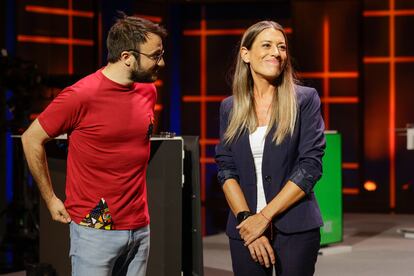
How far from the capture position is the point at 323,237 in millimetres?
6672

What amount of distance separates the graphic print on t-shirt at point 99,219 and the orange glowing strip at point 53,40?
5.93m

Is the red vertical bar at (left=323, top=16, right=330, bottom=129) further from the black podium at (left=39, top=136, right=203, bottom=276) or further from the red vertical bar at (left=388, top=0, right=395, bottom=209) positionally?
the black podium at (left=39, top=136, right=203, bottom=276)

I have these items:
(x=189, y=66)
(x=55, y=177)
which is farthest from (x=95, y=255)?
(x=189, y=66)

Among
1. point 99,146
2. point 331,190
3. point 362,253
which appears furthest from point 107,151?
point 362,253

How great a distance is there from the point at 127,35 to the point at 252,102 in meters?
0.46

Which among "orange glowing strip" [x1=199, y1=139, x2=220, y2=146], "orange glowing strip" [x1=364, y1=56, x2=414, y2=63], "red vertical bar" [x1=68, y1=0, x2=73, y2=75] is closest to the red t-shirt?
"red vertical bar" [x1=68, y1=0, x2=73, y2=75]

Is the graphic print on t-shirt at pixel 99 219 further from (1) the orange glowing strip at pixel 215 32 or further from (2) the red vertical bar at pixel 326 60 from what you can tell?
(1) the orange glowing strip at pixel 215 32

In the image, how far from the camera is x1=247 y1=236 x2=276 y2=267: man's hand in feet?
8.03

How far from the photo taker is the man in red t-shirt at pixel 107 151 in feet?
8.41

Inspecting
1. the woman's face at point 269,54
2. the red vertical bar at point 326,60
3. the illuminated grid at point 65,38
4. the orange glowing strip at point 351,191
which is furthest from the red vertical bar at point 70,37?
the woman's face at point 269,54

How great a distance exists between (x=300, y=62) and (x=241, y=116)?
7.26 m

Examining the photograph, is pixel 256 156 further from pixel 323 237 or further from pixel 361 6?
pixel 361 6

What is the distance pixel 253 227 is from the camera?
2.49 metres

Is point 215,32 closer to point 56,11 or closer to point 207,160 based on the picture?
point 207,160
